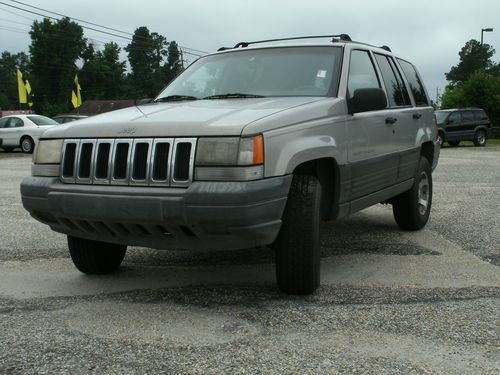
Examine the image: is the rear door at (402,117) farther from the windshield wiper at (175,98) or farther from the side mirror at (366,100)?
the windshield wiper at (175,98)

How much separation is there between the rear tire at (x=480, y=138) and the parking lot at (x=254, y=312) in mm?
21617

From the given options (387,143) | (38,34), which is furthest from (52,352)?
(38,34)

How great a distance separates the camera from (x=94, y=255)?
14.9 ft

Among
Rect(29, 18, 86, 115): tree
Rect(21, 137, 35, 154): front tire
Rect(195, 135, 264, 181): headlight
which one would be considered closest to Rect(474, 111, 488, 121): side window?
Rect(21, 137, 35, 154): front tire

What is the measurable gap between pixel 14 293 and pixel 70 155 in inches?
46.0

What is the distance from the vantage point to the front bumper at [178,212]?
3357 millimetres

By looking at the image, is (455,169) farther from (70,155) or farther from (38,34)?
(38,34)

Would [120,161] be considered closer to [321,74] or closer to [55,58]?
[321,74]

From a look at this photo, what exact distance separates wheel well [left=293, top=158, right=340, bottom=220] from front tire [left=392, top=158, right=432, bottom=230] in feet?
6.59

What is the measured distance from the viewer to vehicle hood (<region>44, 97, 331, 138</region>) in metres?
3.51

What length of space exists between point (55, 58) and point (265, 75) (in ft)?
281

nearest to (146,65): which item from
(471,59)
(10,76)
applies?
(10,76)

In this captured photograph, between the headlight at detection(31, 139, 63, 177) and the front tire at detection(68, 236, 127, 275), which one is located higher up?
the headlight at detection(31, 139, 63, 177)

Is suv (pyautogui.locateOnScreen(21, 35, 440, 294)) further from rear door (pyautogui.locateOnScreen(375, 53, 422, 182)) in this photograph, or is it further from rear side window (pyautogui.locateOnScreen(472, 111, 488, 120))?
rear side window (pyautogui.locateOnScreen(472, 111, 488, 120))
